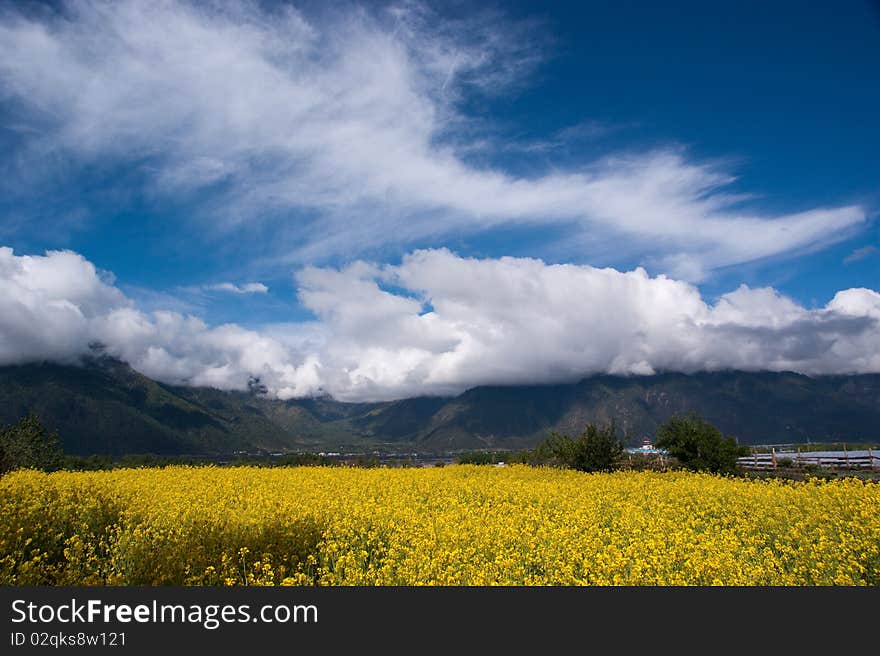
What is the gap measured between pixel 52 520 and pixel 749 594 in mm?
11844

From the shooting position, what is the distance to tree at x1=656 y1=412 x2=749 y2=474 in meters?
26.8

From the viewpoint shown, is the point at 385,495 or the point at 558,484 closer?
the point at 385,495

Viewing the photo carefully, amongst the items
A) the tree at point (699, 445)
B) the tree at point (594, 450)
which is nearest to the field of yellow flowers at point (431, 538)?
the tree at point (594, 450)

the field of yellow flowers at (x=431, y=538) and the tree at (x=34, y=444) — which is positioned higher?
the tree at (x=34, y=444)

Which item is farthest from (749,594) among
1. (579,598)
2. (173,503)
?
(173,503)

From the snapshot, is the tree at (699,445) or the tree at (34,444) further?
the tree at (34,444)

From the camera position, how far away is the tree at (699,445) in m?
26.8

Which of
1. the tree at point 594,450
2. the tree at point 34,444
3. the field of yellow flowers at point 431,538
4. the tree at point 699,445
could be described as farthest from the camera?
the tree at point 34,444

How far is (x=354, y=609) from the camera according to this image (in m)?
4.66

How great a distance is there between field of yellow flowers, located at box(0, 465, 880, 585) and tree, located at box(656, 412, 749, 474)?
41.5 ft

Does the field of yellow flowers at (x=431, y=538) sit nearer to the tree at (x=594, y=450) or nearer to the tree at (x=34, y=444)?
the tree at (x=594, y=450)

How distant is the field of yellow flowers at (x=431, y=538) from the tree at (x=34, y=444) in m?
21.7

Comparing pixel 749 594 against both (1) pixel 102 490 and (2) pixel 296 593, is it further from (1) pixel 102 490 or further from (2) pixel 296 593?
(1) pixel 102 490

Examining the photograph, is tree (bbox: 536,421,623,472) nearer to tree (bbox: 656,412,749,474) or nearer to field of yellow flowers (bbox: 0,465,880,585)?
tree (bbox: 656,412,749,474)
